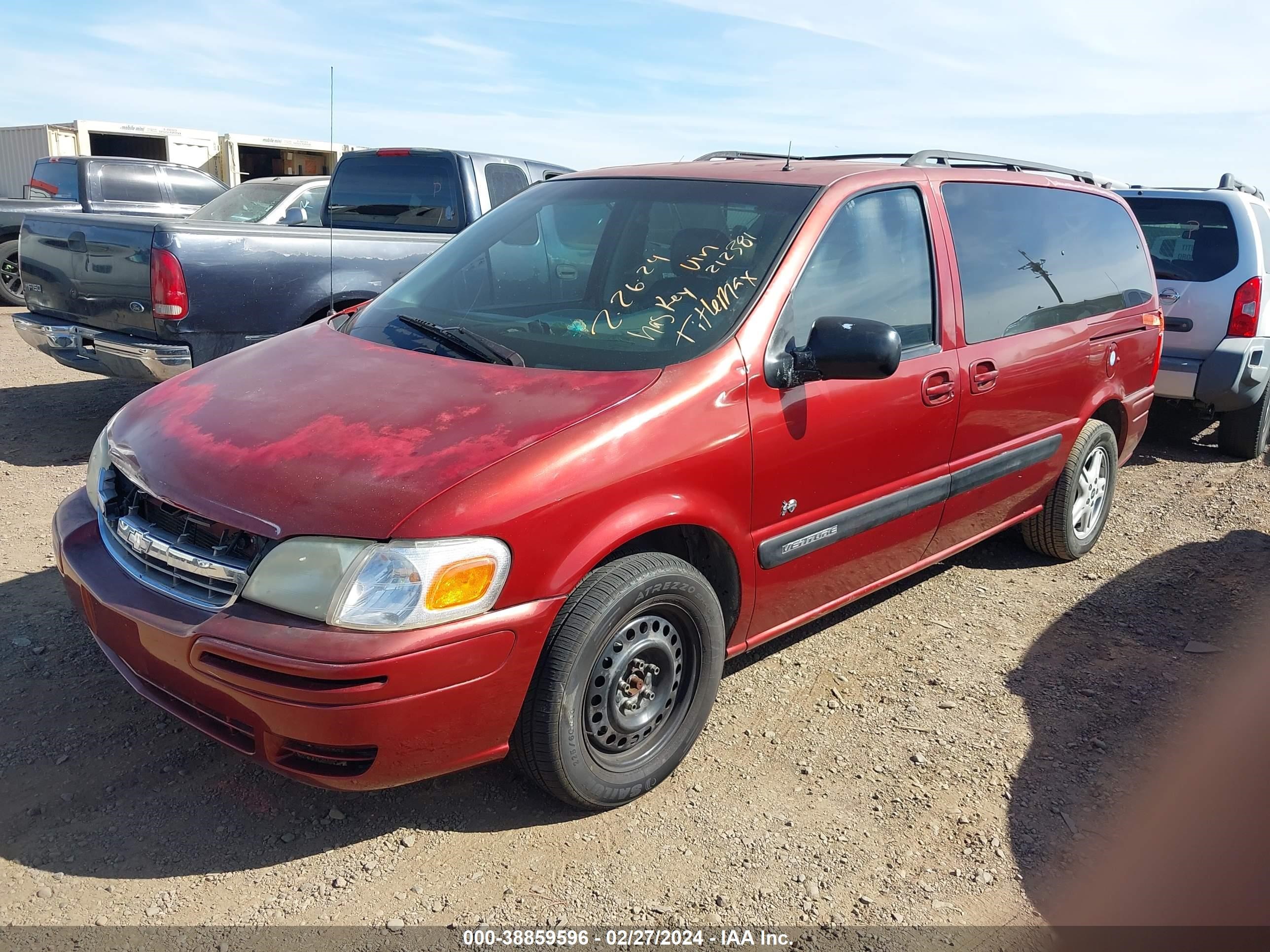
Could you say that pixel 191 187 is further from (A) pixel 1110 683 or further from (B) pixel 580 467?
(A) pixel 1110 683

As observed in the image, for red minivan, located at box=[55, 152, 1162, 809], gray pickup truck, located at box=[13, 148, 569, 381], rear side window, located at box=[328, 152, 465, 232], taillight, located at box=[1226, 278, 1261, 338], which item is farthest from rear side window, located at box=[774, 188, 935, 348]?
rear side window, located at box=[328, 152, 465, 232]

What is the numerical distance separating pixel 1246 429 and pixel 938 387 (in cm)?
473

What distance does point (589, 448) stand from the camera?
8.61 feet

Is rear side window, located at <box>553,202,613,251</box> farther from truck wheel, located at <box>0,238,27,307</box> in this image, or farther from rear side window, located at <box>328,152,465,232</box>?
truck wheel, located at <box>0,238,27,307</box>

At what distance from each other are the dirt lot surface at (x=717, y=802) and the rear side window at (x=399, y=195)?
4.11 metres

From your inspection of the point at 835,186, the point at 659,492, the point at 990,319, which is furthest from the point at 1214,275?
the point at 659,492

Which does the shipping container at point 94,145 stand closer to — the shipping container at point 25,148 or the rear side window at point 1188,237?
the shipping container at point 25,148

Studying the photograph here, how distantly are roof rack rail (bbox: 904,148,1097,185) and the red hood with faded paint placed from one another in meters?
1.89

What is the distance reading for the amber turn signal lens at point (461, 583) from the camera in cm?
237

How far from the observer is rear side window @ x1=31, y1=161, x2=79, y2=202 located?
495 inches

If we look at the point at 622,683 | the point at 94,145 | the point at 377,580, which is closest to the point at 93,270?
the point at 377,580

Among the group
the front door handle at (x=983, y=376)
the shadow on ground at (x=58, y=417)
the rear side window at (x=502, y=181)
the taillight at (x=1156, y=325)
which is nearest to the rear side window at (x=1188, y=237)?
the taillight at (x=1156, y=325)

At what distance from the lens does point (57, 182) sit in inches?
508

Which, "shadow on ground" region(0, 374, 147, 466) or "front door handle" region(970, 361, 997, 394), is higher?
"front door handle" region(970, 361, 997, 394)
